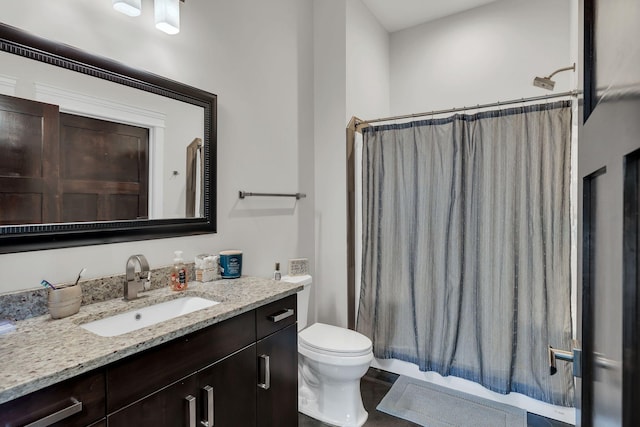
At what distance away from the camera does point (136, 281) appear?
1.45 meters

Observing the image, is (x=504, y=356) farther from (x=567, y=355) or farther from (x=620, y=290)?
(x=620, y=290)

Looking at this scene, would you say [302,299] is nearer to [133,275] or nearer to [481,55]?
[133,275]

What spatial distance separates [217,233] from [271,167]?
2.05 ft

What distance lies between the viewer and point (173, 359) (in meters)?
1.09

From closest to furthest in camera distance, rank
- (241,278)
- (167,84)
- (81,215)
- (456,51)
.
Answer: (81,215) → (167,84) → (241,278) → (456,51)

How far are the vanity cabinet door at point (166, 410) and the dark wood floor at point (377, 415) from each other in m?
1.07

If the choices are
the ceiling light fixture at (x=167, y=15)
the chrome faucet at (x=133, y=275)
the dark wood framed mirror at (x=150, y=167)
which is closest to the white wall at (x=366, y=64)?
the dark wood framed mirror at (x=150, y=167)

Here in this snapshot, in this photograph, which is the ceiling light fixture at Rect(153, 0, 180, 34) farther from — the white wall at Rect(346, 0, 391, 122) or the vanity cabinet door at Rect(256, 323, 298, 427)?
the vanity cabinet door at Rect(256, 323, 298, 427)

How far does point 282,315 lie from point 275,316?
48mm

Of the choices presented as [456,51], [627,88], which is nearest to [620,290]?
[627,88]

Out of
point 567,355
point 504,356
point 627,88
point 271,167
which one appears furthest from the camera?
point 271,167

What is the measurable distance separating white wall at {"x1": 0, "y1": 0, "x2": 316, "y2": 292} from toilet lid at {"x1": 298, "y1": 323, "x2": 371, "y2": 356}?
51 centimetres

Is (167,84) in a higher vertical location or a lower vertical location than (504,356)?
higher

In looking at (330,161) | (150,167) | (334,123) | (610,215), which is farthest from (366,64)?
(610,215)
